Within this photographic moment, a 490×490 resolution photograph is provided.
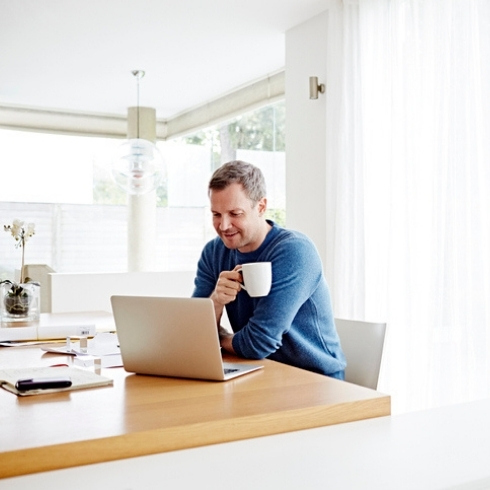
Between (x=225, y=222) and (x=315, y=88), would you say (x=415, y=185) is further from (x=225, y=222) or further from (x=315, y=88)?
(x=225, y=222)

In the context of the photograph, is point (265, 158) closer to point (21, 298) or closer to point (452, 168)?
point (452, 168)

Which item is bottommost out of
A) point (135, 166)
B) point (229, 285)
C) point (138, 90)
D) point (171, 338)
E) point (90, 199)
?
point (171, 338)

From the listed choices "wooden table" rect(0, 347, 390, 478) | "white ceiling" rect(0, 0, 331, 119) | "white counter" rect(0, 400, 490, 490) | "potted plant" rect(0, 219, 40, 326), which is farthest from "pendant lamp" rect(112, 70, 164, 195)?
"white counter" rect(0, 400, 490, 490)

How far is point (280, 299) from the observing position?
204 cm

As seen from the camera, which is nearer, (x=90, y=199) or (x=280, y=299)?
(x=280, y=299)

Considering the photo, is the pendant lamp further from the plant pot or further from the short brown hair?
the short brown hair

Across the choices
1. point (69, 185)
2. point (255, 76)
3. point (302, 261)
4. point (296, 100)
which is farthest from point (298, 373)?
point (69, 185)

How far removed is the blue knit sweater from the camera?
199 cm

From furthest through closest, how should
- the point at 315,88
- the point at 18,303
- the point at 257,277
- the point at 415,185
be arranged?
the point at 315,88 → the point at 415,185 → the point at 18,303 → the point at 257,277

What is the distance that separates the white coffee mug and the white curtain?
1.38 metres

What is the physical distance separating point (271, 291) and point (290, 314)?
0.08 meters

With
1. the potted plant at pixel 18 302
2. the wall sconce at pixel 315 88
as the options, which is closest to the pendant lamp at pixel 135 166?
the wall sconce at pixel 315 88

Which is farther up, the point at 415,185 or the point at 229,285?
the point at 415,185

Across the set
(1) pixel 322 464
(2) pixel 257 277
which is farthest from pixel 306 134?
(1) pixel 322 464
